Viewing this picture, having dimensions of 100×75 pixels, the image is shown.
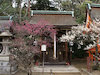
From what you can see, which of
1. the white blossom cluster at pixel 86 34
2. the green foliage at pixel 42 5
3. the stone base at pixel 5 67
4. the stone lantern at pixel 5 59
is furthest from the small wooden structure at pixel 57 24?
the green foliage at pixel 42 5

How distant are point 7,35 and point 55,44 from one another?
4684mm

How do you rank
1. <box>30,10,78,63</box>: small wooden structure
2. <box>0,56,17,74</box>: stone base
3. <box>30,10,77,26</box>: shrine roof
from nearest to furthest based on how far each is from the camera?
<box>0,56,17,74</box>: stone base
<box>30,10,78,63</box>: small wooden structure
<box>30,10,77,26</box>: shrine roof

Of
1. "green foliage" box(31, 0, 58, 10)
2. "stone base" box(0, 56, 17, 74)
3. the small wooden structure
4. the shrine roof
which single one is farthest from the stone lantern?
"green foliage" box(31, 0, 58, 10)

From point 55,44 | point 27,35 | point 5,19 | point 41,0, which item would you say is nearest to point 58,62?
point 55,44

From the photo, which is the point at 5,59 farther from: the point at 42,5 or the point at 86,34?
the point at 42,5

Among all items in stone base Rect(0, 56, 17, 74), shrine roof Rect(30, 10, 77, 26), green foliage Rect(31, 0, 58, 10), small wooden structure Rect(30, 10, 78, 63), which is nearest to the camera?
stone base Rect(0, 56, 17, 74)

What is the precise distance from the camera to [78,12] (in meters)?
19.7

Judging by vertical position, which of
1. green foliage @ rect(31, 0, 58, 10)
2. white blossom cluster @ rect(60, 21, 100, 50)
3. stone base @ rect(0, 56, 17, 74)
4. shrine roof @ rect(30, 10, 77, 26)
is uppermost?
green foliage @ rect(31, 0, 58, 10)

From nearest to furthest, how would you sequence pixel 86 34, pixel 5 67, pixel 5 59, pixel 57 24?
pixel 5 67 < pixel 5 59 < pixel 86 34 < pixel 57 24

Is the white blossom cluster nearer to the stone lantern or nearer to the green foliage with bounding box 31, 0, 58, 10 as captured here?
the stone lantern

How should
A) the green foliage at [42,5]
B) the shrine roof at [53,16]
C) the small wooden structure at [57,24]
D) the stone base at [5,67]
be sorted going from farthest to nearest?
the green foliage at [42,5] < the shrine roof at [53,16] < the small wooden structure at [57,24] < the stone base at [5,67]

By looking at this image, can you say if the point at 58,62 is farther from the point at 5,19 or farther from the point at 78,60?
the point at 5,19

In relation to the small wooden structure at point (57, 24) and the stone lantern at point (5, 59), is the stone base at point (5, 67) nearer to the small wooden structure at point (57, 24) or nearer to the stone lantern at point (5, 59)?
the stone lantern at point (5, 59)

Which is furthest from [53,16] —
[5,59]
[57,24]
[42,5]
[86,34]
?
[42,5]
